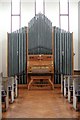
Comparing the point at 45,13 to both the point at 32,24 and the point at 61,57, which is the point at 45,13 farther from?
the point at 61,57

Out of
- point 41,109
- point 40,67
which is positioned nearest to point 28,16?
point 40,67

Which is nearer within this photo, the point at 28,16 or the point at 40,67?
the point at 40,67

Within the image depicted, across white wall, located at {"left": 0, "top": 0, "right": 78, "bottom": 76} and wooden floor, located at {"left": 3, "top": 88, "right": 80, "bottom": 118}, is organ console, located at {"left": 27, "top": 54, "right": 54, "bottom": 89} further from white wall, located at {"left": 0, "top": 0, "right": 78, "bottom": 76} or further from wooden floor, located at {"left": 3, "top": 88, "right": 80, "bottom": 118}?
wooden floor, located at {"left": 3, "top": 88, "right": 80, "bottom": 118}

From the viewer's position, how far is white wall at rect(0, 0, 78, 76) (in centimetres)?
1442

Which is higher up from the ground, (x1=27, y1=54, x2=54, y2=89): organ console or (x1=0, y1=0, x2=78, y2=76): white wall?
(x1=0, y1=0, x2=78, y2=76): white wall

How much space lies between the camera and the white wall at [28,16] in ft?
47.3

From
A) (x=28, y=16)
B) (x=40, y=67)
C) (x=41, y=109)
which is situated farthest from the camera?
(x=28, y=16)

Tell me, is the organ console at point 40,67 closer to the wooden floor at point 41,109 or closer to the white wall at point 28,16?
the white wall at point 28,16

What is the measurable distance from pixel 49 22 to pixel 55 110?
705cm

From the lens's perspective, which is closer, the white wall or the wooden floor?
the wooden floor

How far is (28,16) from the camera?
14.7m

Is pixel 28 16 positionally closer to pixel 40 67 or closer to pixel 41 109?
pixel 40 67

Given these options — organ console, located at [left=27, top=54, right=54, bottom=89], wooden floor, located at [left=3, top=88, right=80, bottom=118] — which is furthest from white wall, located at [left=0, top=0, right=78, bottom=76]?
wooden floor, located at [left=3, top=88, right=80, bottom=118]

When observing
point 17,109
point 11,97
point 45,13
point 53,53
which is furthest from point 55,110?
point 45,13
